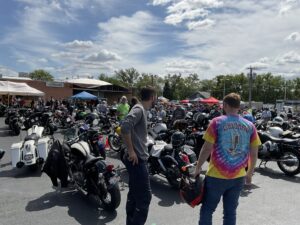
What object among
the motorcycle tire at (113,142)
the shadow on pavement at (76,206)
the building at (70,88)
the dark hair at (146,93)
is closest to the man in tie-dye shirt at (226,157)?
the dark hair at (146,93)

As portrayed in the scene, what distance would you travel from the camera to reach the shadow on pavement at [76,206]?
174 inches

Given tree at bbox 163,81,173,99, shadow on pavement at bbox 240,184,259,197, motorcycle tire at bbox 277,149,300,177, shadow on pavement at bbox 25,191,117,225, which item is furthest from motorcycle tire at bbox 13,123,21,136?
tree at bbox 163,81,173,99

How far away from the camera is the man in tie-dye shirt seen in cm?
318

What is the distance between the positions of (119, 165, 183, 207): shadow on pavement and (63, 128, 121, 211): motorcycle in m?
0.93

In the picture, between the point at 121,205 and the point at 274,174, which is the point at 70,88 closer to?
the point at 274,174

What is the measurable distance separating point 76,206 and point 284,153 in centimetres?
520

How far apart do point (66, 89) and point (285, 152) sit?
44324 millimetres

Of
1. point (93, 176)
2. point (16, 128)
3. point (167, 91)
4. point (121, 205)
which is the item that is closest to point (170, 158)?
point (121, 205)

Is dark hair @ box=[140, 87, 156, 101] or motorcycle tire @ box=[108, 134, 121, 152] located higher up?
dark hair @ box=[140, 87, 156, 101]

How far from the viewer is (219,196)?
3.23 m

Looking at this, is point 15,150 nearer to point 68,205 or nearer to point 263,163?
→ point 68,205

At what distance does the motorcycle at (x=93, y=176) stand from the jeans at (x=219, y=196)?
1.69 meters

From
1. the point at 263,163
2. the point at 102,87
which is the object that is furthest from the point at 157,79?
the point at 263,163

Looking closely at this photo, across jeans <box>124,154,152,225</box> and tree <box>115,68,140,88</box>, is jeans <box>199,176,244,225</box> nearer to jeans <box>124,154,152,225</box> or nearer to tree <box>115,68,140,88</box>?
jeans <box>124,154,152,225</box>
